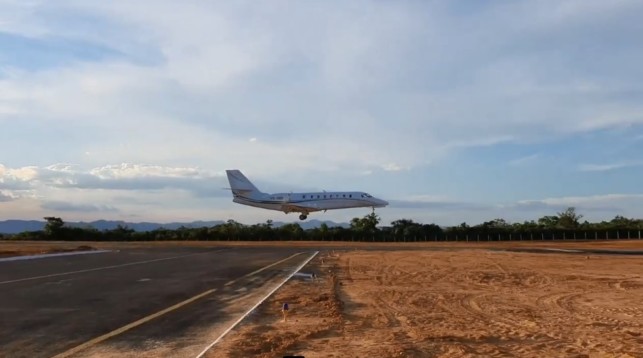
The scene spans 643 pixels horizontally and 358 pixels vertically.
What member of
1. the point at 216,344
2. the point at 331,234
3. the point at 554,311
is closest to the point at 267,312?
the point at 216,344

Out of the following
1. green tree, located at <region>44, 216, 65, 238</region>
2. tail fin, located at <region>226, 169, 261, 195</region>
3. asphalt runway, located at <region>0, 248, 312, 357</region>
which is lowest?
asphalt runway, located at <region>0, 248, 312, 357</region>

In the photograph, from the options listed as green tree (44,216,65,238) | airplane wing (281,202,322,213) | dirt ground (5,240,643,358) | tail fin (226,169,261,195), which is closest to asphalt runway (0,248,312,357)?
dirt ground (5,240,643,358)

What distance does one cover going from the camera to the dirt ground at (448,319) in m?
8.78

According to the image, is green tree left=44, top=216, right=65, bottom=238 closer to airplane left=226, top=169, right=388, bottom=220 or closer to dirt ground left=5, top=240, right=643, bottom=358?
airplane left=226, top=169, right=388, bottom=220

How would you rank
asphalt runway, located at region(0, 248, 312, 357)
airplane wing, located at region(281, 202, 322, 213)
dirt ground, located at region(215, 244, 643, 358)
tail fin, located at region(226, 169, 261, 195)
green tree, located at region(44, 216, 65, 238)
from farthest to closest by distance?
green tree, located at region(44, 216, 65, 238)
tail fin, located at region(226, 169, 261, 195)
airplane wing, located at region(281, 202, 322, 213)
asphalt runway, located at region(0, 248, 312, 357)
dirt ground, located at region(215, 244, 643, 358)

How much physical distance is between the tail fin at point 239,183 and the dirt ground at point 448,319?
58.1 metres

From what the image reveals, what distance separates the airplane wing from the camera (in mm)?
71438

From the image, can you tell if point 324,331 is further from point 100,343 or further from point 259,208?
point 259,208

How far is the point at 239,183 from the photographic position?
261ft

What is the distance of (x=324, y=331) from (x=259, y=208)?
67.8 metres

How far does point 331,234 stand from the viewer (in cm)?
8762

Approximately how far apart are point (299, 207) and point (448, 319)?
6104cm

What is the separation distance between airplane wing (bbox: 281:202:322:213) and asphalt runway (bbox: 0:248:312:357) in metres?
46.4

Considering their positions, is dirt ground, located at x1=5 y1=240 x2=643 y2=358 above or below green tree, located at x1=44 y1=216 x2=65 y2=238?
below
